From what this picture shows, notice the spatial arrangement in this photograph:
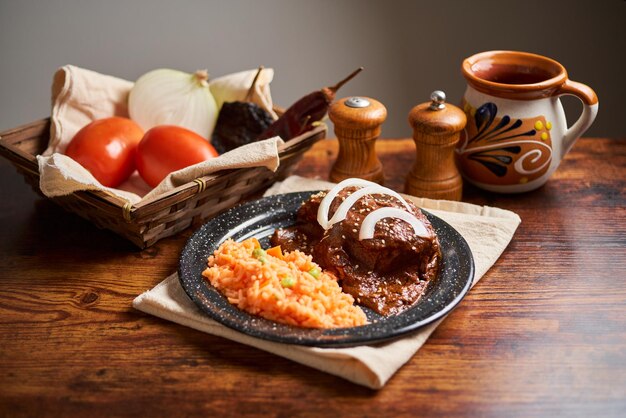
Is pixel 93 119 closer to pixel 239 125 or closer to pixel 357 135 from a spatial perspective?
pixel 239 125

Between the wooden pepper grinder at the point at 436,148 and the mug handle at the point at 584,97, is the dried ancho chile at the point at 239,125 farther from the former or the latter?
the mug handle at the point at 584,97

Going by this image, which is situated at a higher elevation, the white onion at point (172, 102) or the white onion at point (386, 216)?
the white onion at point (172, 102)

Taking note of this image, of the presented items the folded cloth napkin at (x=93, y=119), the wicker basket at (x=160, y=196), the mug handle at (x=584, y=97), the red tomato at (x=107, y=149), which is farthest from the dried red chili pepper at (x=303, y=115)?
the mug handle at (x=584, y=97)

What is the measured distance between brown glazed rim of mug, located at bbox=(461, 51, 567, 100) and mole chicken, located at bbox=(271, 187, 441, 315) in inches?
18.4

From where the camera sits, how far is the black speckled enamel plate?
53.0 inches

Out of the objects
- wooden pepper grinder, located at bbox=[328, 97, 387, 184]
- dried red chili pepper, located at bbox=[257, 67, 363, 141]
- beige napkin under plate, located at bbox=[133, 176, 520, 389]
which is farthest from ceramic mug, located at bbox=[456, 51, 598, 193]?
dried red chili pepper, located at bbox=[257, 67, 363, 141]

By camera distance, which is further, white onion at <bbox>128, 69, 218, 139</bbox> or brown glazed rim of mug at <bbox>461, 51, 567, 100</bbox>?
white onion at <bbox>128, 69, 218, 139</bbox>

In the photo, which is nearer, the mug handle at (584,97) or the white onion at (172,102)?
the mug handle at (584,97)

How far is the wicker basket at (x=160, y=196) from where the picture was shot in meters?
1.67

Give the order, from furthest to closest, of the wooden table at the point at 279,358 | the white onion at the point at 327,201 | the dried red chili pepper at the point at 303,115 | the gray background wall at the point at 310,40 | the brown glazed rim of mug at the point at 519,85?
1. the gray background wall at the point at 310,40
2. the dried red chili pepper at the point at 303,115
3. the brown glazed rim of mug at the point at 519,85
4. the white onion at the point at 327,201
5. the wooden table at the point at 279,358

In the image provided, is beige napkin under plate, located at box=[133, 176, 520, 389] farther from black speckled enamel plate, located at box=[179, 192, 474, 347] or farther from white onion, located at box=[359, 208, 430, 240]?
white onion, located at box=[359, 208, 430, 240]

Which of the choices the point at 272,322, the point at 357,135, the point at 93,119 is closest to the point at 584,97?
the point at 357,135

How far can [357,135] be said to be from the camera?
1.97m

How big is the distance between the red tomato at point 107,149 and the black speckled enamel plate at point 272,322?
369mm
